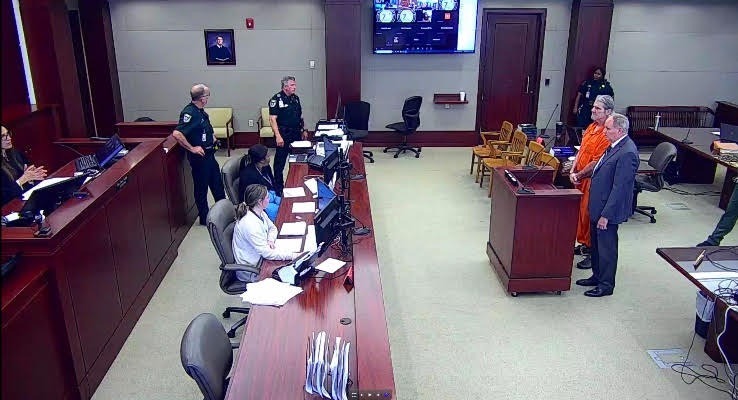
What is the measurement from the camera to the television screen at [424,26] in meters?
9.60

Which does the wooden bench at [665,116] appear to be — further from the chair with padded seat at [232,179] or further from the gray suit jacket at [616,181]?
the chair with padded seat at [232,179]

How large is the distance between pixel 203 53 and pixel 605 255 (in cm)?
731

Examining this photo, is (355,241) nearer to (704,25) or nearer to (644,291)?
(644,291)

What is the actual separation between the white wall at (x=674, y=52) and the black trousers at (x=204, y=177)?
23.4 feet

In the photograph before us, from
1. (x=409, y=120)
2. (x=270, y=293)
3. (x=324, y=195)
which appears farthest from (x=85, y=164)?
(x=409, y=120)

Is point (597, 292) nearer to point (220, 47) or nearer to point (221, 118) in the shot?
point (221, 118)

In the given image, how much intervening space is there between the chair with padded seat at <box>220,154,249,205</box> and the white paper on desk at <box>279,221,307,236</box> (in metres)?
1.21

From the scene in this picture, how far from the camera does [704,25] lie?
33.3ft

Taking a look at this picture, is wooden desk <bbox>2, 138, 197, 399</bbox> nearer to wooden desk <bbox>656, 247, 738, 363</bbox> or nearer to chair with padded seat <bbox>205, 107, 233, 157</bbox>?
wooden desk <bbox>656, 247, 738, 363</bbox>

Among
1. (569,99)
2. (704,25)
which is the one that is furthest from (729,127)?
(704,25)

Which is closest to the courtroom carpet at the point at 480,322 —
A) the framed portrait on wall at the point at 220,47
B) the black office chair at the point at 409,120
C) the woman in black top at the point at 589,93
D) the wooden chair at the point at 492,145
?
the wooden chair at the point at 492,145

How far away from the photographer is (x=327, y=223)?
153 inches

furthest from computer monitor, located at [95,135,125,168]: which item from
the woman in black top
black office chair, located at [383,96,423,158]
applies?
the woman in black top

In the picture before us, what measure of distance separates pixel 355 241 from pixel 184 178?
3.07 m
